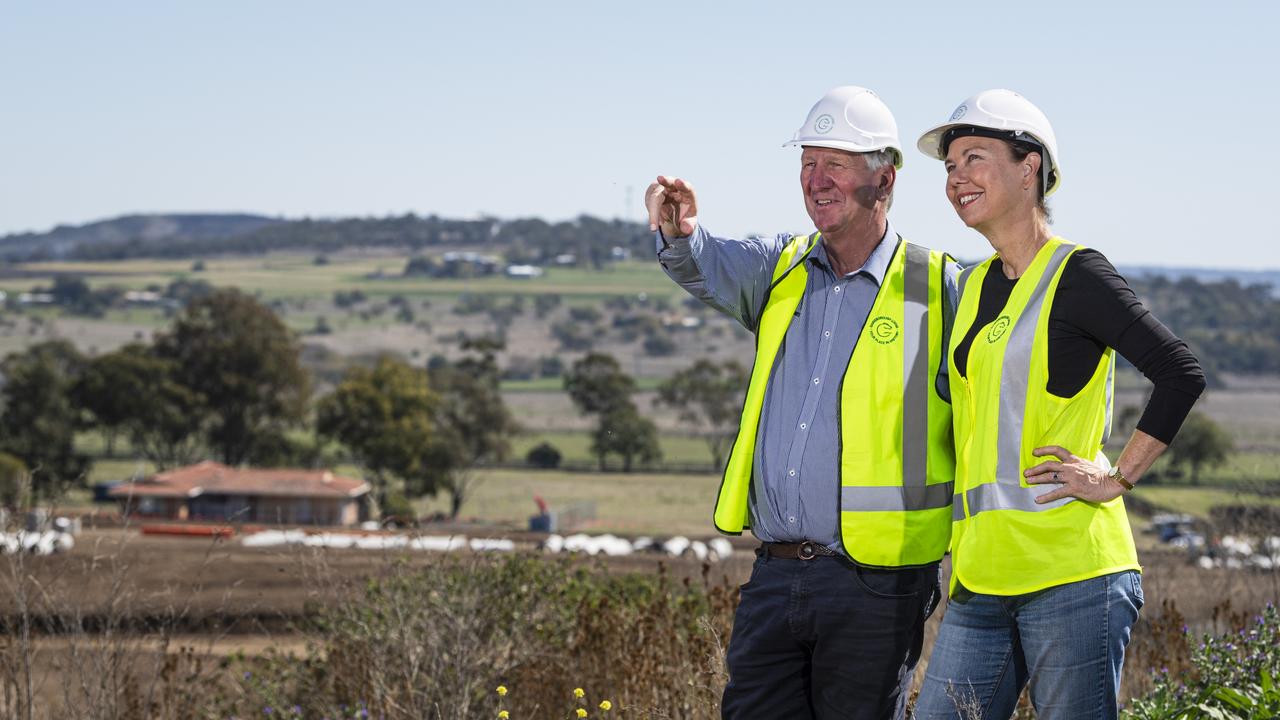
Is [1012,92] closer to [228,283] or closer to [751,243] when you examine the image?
[751,243]

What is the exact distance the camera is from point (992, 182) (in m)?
3.48

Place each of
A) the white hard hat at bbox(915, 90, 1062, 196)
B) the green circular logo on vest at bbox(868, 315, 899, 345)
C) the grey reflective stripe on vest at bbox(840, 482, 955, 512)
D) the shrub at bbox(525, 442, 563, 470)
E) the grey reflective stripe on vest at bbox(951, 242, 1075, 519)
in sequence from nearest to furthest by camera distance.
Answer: the grey reflective stripe on vest at bbox(951, 242, 1075, 519) < the white hard hat at bbox(915, 90, 1062, 196) < the grey reflective stripe on vest at bbox(840, 482, 955, 512) < the green circular logo on vest at bbox(868, 315, 899, 345) < the shrub at bbox(525, 442, 563, 470)

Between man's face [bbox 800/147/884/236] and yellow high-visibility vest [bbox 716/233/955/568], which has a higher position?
man's face [bbox 800/147/884/236]

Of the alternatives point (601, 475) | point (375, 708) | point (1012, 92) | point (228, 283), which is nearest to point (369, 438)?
point (601, 475)

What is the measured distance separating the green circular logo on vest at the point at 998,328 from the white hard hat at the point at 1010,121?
14.6 inches

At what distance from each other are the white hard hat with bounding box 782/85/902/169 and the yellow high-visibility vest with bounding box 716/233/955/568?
0.37 meters

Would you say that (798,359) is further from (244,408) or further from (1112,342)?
(244,408)

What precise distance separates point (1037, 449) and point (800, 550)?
2.29ft

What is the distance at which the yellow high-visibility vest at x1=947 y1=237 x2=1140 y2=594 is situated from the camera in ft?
10.7

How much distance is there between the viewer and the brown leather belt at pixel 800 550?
3684mm

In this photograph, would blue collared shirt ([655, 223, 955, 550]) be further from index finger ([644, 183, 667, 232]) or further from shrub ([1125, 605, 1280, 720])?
shrub ([1125, 605, 1280, 720])

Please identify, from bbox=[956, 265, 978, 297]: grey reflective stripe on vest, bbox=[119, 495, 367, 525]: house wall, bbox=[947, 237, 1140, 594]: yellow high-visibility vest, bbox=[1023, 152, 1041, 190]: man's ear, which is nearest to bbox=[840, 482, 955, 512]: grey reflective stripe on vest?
bbox=[947, 237, 1140, 594]: yellow high-visibility vest

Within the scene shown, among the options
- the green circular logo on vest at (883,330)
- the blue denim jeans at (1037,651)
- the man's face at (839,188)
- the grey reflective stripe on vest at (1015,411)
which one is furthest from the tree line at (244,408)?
the grey reflective stripe on vest at (1015,411)

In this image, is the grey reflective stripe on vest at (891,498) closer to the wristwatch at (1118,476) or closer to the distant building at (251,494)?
the wristwatch at (1118,476)
